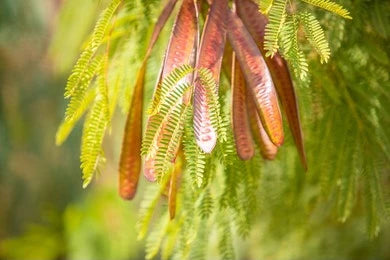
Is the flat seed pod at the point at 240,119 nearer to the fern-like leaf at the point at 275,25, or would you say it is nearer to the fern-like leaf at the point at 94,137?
the fern-like leaf at the point at 275,25

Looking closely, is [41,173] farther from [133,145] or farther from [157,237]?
[133,145]

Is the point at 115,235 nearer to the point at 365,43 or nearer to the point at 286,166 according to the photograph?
the point at 286,166

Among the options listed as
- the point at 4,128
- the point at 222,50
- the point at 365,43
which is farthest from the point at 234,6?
the point at 4,128

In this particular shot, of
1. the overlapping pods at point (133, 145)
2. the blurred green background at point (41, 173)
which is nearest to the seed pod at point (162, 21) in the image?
the overlapping pods at point (133, 145)

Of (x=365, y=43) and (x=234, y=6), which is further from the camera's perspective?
(x=365, y=43)

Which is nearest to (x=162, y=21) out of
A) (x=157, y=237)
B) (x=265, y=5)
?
(x=265, y=5)
